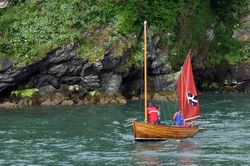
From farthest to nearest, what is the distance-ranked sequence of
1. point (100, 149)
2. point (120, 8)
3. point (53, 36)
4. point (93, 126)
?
point (120, 8) → point (53, 36) → point (93, 126) → point (100, 149)

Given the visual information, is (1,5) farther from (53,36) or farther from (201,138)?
(201,138)

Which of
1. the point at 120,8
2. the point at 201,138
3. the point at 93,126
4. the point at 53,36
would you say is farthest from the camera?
the point at 120,8

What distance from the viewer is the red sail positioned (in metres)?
34.1

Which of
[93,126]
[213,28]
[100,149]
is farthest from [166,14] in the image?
[100,149]

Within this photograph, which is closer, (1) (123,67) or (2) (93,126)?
(2) (93,126)

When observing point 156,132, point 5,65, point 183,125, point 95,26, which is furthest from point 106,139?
point 95,26

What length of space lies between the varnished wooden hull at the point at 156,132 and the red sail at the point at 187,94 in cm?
143

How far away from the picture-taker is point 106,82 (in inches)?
2025

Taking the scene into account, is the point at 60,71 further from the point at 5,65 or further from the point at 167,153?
the point at 167,153

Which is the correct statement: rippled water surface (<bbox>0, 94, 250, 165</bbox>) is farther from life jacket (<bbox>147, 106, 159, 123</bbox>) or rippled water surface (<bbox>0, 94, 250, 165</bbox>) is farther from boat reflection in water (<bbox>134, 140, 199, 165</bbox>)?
life jacket (<bbox>147, 106, 159, 123</bbox>)

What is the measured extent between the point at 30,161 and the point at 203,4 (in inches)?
1528

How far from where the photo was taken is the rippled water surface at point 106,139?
28.5m

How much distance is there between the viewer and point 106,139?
3400cm

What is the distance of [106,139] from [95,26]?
Answer: 19.9 m
